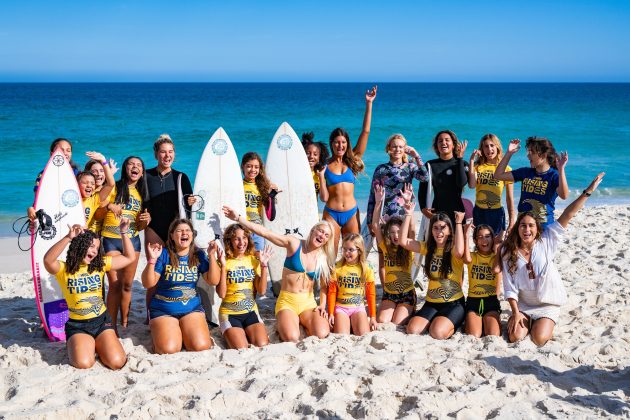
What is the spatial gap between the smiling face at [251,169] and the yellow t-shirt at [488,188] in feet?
6.72

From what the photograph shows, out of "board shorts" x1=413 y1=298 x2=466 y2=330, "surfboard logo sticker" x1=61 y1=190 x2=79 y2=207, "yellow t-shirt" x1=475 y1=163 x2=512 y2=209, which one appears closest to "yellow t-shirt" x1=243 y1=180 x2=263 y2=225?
"surfboard logo sticker" x1=61 y1=190 x2=79 y2=207

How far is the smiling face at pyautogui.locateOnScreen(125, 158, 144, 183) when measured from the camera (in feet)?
17.5

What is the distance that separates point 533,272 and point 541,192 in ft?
2.57


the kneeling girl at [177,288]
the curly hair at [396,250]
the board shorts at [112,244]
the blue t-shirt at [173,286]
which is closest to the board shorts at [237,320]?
the kneeling girl at [177,288]

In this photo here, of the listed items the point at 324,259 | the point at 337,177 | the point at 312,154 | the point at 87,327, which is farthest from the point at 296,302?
the point at 312,154

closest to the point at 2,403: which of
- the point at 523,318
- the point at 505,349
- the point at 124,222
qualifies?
the point at 124,222

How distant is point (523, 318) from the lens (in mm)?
5027

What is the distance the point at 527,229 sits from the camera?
494 centimetres

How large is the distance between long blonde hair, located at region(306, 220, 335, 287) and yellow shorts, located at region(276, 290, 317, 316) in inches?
7.4

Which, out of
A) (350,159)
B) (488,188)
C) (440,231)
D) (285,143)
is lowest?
(440,231)

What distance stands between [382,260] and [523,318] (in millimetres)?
1227

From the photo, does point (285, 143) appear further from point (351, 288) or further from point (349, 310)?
point (349, 310)

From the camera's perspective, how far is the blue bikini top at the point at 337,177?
243 inches

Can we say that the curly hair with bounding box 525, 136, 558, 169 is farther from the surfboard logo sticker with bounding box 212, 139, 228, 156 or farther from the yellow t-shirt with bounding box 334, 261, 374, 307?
the surfboard logo sticker with bounding box 212, 139, 228, 156
